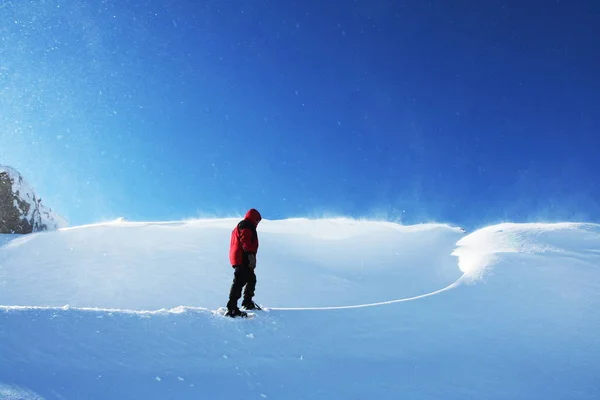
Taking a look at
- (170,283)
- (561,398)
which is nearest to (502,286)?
(561,398)

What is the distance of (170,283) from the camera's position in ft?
47.3

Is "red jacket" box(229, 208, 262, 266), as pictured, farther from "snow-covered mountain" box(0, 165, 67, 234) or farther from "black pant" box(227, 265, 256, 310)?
"snow-covered mountain" box(0, 165, 67, 234)

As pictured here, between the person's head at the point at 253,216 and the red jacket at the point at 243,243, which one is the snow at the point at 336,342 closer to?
the red jacket at the point at 243,243

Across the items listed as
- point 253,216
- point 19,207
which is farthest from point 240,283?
point 19,207

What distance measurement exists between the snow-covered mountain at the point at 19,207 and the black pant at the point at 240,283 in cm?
1772

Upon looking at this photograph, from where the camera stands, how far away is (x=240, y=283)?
277 inches

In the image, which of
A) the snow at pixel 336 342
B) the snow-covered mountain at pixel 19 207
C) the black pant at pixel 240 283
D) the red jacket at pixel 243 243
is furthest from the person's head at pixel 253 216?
the snow-covered mountain at pixel 19 207

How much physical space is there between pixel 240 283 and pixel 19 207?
59.6ft

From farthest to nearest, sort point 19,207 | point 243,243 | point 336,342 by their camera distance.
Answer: point 19,207 < point 243,243 < point 336,342

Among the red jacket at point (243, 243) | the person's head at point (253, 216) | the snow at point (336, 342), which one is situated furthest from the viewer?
the person's head at point (253, 216)

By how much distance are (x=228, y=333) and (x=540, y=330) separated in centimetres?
504

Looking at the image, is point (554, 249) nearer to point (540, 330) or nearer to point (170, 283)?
point (540, 330)

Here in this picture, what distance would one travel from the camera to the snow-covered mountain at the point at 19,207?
1989 centimetres

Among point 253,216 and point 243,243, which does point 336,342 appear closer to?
point 243,243
